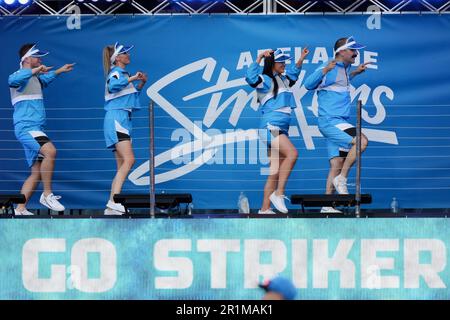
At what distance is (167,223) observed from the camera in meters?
9.52

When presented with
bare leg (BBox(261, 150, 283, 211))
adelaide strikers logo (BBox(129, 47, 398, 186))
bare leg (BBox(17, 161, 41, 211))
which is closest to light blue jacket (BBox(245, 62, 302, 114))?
bare leg (BBox(261, 150, 283, 211))

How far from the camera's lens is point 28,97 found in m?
11.5

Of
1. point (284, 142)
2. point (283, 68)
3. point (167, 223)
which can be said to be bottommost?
point (167, 223)

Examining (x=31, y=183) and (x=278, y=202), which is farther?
(x=31, y=183)

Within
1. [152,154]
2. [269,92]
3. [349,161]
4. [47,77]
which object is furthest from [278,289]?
[47,77]

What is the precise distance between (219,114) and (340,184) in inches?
79.5

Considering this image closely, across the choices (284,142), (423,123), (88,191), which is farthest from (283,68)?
(88,191)

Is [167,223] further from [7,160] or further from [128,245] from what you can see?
[7,160]

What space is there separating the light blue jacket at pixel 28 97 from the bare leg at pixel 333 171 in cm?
309

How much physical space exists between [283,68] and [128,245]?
286 cm

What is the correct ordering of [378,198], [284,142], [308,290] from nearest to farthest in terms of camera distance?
[308,290]
[284,142]
[378,198]

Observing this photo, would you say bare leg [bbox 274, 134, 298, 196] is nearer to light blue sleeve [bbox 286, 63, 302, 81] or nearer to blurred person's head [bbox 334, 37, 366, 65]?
light blue sleeve [bbox 286, 63, 302, 81]

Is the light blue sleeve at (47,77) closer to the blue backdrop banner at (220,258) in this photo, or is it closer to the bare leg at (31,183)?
the bare leg at (31,183)

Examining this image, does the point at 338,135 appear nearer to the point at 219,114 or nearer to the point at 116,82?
the point at 219,114
